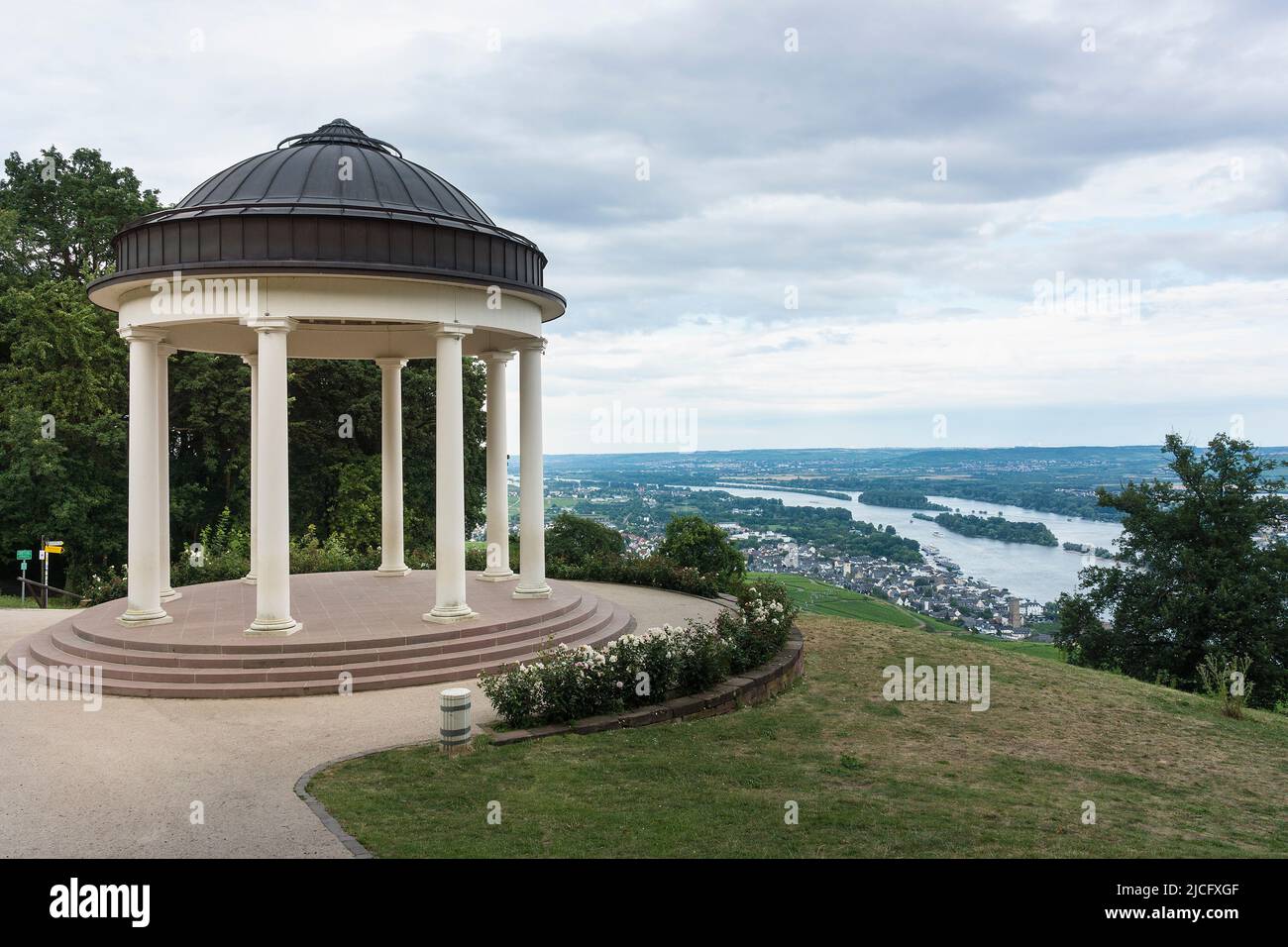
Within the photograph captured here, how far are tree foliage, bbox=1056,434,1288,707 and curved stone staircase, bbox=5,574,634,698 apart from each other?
79.9 feet

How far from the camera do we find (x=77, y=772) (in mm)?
10328

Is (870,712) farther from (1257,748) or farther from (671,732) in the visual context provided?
(1257,748)

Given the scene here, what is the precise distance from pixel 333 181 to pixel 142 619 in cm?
1028

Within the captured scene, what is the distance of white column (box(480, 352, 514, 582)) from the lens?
22.2 m

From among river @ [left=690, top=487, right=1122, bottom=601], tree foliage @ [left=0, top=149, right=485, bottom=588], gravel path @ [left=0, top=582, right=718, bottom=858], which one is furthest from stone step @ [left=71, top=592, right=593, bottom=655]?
river @ [left=690, top=487, right=1122, bottom=601]

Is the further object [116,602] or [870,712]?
[116,602]

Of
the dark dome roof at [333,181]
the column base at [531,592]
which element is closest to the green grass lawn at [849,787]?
the column base at [531,592]

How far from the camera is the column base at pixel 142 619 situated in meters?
16.6

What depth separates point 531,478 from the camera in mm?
20562

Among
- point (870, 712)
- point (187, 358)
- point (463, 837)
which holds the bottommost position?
point (870, 712)

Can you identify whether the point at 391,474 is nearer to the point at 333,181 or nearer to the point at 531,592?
the point at 531,592
